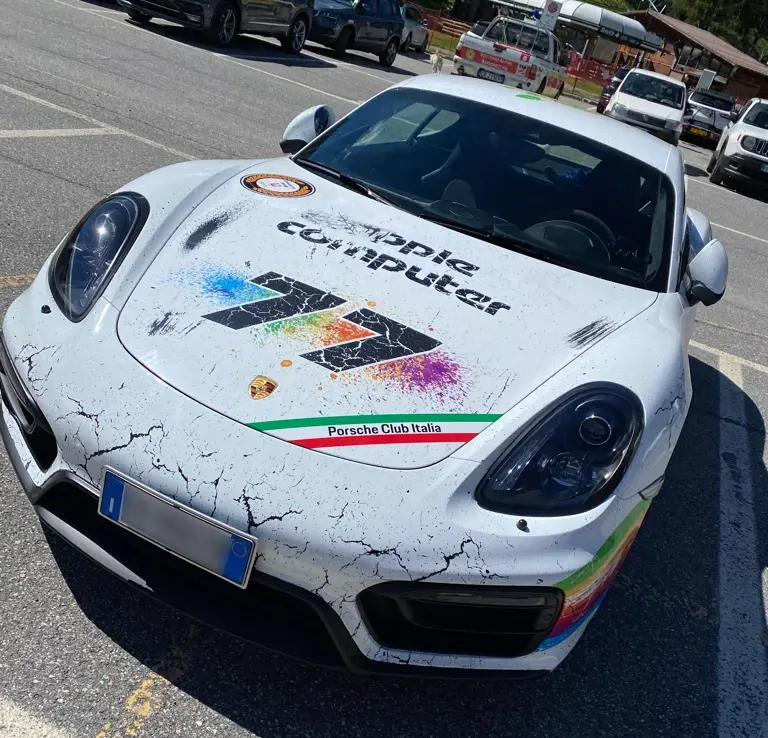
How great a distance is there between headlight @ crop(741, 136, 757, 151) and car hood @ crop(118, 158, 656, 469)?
42.8 feet

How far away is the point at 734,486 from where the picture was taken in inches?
153

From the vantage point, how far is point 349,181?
3.28 metres

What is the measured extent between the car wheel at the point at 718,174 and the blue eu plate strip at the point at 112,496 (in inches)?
580

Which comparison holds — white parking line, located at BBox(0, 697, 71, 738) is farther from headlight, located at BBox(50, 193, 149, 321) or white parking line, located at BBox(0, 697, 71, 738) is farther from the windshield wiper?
the windshield wiper

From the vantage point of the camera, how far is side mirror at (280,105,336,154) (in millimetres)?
3751

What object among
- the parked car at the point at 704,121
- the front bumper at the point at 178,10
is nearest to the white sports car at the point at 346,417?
the front bumper at the point at 178,10

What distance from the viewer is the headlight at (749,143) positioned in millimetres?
14367

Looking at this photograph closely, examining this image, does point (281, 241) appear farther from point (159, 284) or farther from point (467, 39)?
point (467, 39)

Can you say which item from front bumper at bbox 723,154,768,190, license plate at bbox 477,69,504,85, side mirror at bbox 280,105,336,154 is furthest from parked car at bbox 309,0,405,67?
side mirror at bbox 280,105,336,154

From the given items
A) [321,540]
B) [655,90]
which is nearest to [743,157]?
[655,90]

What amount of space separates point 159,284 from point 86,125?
16.0 feet

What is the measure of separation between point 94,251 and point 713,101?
23.9 metres

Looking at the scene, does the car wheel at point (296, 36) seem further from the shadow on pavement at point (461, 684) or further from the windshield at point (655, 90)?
the shadow on pavement at point (461, 684)

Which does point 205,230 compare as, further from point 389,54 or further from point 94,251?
point 389,54
